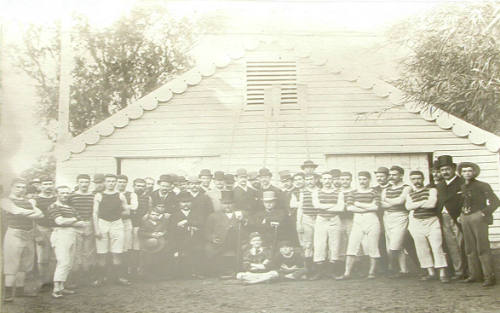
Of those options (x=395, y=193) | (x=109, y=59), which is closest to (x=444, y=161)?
(x=395, y=193)

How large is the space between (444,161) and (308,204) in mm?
924

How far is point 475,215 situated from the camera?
8.90 feet

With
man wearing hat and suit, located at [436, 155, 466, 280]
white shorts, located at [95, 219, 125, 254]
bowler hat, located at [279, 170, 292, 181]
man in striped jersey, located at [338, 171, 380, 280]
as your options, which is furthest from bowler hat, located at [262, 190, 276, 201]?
man wearing hat and suit, located at [436, 155, 466, 280]

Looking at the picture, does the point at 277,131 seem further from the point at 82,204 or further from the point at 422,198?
the point at 82,204

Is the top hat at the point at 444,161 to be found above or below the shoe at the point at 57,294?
above

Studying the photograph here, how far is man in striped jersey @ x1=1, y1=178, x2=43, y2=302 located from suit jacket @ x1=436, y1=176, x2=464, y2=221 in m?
2.58

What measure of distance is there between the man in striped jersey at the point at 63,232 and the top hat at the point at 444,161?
2.34 metres

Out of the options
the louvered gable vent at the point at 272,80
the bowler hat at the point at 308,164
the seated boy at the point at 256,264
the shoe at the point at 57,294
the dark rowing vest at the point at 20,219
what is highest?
the louvered gable vent at the point at 272,80

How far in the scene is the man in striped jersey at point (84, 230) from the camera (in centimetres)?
267

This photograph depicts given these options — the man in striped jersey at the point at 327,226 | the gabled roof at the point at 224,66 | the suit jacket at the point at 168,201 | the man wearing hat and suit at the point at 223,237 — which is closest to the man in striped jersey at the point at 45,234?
the gabled roof at the point at 224,66

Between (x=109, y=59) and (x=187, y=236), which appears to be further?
(x=109, y=59)

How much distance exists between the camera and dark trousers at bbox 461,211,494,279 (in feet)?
8.83

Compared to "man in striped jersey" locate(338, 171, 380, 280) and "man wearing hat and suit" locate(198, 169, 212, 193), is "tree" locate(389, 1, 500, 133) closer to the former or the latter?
"man in striped jersey" locate(338, 171, 380, 280)

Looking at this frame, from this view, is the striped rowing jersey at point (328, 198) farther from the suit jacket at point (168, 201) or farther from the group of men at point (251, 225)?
the suit jacket at point (168, 201)
